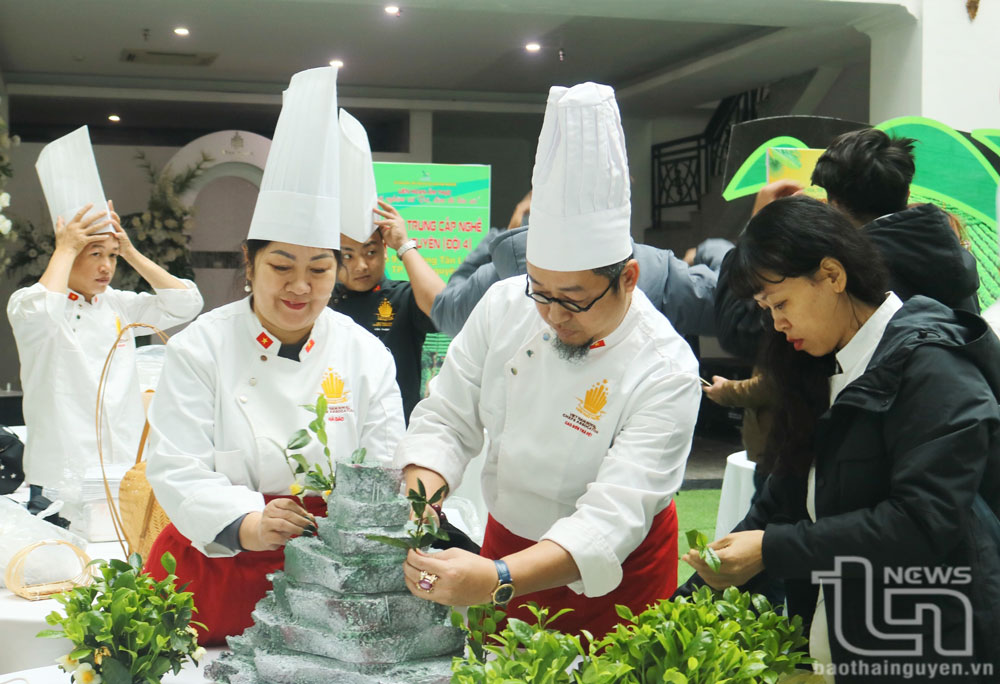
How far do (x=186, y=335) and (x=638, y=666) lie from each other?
3.10 feet

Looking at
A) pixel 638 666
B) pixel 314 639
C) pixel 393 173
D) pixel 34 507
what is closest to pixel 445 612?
pixel 314 639

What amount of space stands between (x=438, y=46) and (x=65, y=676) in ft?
25.0

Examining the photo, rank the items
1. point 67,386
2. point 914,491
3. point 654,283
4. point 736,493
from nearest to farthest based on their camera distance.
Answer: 1. point 914,491
2. point 654,283
3. point 736,493
4. point 67,386

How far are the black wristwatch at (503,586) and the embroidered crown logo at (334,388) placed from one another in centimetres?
48

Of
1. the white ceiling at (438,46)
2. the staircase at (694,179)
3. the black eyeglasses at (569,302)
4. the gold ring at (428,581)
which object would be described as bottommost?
the gold ring at (428,581)

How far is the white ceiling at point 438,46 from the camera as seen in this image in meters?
6.99

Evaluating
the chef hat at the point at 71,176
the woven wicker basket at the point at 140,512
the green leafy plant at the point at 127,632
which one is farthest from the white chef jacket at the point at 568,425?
the chef hat at the point at 71,176

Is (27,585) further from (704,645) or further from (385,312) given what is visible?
(704,645)

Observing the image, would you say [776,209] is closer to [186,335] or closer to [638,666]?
[638,666]

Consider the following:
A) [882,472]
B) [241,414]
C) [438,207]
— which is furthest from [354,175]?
[438,207]

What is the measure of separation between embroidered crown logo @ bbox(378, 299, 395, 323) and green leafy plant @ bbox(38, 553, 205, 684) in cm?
167

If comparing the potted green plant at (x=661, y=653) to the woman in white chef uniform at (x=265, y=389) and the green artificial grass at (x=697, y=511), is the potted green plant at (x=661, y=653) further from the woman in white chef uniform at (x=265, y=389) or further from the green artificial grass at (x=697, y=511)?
the green artificial grass at (x=697, y=511)

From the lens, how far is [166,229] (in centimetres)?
935

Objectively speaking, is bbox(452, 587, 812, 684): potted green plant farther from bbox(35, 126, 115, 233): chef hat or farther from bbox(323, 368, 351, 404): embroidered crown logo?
bbox(35, 126, 115, 233): chef hat
